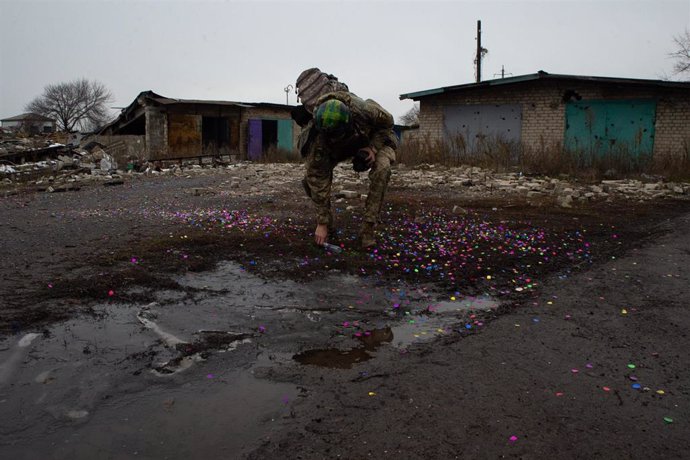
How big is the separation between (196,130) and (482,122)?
37.1 feet

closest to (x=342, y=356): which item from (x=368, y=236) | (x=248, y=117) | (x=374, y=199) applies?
(x=368, y=236)

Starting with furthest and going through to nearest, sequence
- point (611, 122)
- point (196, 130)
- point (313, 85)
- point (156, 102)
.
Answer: point (196, 130), point (156, 102), point (611, 122), point (313, 85)

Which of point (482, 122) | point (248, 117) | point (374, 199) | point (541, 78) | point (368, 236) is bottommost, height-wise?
point (368, 236)

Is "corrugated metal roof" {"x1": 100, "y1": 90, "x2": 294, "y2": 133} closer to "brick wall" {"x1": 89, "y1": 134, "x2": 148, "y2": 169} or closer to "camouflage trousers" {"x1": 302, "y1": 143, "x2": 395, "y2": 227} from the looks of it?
"brick wall" {"x1": 89, "y1": 134, "x2": 148, "y2": 169}

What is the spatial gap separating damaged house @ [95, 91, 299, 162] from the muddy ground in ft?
51.5

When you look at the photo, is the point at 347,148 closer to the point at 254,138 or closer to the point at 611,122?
the point at 611,122

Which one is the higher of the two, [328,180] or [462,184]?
[328,180]

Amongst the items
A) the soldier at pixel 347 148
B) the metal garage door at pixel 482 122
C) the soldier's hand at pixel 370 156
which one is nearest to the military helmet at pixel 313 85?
the soldier at pixel 347 148

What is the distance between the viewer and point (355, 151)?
426cm

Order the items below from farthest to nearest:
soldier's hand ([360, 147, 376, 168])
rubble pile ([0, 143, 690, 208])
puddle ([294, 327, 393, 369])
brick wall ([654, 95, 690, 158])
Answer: brick wall ([654, 95, 690, 158]) < rubble pile ([0, 143, 690, 208]) < soldier's hand ([360, 147, 376, 168]) < puddle ([294, 327, 393, 369])

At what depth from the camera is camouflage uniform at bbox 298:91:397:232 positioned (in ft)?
13.3

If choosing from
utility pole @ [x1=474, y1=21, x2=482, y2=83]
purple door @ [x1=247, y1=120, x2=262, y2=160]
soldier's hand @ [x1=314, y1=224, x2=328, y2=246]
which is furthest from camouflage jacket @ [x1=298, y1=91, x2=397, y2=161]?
utility pole @ [x1=474, y1=21, x2=482, y2=83]

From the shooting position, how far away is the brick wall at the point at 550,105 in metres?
14.0

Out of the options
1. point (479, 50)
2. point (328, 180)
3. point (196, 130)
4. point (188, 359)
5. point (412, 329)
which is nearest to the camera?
point (188, 359)
